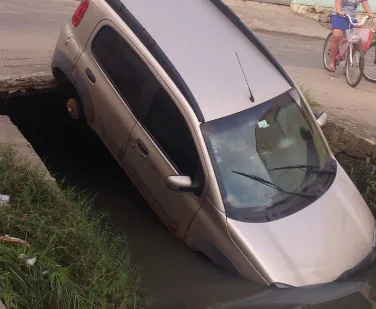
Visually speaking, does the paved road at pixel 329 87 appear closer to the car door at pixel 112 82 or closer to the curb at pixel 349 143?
the curb at pixel 349 143

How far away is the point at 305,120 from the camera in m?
5.56

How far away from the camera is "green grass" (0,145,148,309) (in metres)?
3.71

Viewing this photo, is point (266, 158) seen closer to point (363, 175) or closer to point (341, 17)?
point (363, 175)

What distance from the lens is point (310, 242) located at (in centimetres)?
466

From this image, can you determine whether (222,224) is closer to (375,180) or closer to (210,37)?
(210,37)

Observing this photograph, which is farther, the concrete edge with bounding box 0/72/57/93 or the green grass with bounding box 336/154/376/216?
the concrete edge with bounding box 0/72/57/93

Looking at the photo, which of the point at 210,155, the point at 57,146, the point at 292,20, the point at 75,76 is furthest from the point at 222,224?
the point at 292,20

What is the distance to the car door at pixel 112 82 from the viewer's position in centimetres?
539

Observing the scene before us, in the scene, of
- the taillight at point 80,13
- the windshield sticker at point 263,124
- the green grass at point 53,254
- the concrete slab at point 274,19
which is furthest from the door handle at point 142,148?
the concrete slab at point 274,19

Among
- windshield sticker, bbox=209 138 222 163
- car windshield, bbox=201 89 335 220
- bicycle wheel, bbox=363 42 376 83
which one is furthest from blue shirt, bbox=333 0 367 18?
windshield sticker, bbox=209 138 222 163

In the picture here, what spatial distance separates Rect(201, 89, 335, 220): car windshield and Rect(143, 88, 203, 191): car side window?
0.54 feet

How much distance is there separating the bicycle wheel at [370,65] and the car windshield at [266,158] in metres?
5.32

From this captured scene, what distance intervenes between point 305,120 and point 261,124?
2.15 ft

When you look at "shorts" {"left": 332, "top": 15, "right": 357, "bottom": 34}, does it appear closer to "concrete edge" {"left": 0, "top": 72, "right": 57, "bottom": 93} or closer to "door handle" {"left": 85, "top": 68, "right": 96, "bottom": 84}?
"concrete edge" {"left": 0, "top": 72, "right": 57, "bottom": 93}
